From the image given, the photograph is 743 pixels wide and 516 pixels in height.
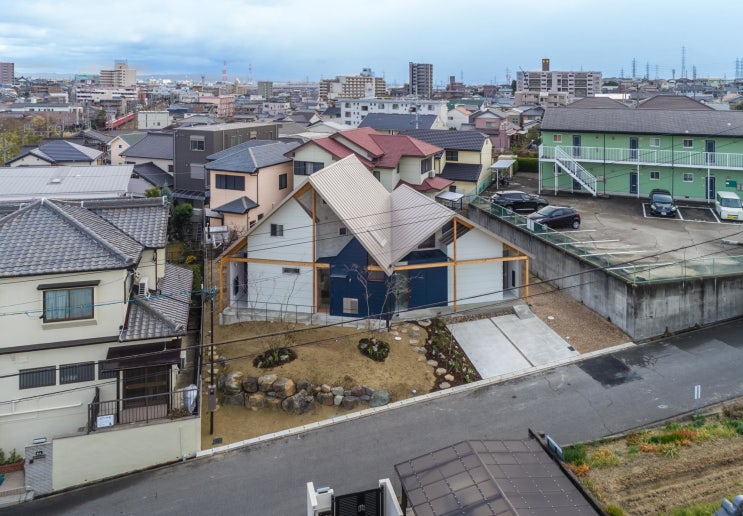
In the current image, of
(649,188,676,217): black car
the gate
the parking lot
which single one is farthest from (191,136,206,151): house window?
the gate

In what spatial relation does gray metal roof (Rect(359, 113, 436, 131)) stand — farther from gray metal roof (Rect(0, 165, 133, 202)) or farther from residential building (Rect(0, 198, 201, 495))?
residential building (Rect(0, 198, 201, 495))

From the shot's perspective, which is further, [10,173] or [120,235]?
[10,173]

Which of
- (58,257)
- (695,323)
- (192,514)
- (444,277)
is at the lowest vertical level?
(192,514)

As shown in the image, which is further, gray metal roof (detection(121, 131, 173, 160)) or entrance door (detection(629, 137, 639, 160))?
gray metal roof (detection(121, 131, 173, 160))

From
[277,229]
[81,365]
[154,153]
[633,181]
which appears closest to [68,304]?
[81,365]

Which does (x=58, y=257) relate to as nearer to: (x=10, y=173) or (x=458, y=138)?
(x=10, y=173)

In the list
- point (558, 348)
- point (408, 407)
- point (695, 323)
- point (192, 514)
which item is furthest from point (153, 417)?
point (695, 323)
